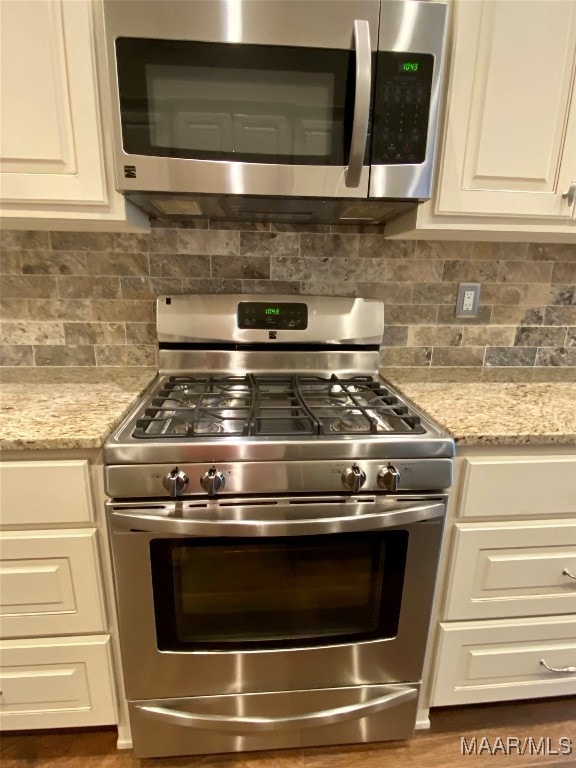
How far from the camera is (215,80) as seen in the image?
986mm

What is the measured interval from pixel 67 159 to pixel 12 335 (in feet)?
2.22

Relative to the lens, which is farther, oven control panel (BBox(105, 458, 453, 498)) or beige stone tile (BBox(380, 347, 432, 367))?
beige stone tile (BBox(380, 347, 432, 367))

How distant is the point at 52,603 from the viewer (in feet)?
3.46

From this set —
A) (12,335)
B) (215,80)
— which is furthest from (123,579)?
(215,80)

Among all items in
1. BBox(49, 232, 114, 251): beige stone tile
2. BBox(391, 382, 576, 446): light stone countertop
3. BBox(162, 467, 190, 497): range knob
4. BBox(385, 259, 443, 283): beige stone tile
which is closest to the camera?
BBox(162, 467, 190, 497): range knob

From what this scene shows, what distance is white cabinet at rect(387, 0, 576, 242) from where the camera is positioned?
1.06 meters

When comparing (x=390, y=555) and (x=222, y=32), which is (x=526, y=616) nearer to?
(x=390, y=555)

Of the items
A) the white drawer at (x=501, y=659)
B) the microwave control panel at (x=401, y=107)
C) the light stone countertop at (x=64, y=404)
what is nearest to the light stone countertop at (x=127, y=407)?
the light stone countertop at (x=64, y=404)

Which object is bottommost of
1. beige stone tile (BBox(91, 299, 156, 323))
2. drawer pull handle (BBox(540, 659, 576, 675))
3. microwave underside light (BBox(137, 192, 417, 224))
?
drawer pull handle (BBox(540, 659, 576, 675))

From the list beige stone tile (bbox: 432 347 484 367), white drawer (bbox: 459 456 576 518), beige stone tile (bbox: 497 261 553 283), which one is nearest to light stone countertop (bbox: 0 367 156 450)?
white drawer (bbox: 459 456 576 518)

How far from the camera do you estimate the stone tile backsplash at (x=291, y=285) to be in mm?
1429

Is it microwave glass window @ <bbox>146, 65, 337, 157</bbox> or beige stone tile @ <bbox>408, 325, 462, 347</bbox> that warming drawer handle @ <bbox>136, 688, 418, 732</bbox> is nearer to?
beige stone tile @ <bbox>408, 325, 462, 347</bbox>

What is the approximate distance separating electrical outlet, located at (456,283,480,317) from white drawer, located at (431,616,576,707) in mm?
1000

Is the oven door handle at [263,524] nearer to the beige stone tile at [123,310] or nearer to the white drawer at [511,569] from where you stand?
the white drawer at [511,569]
